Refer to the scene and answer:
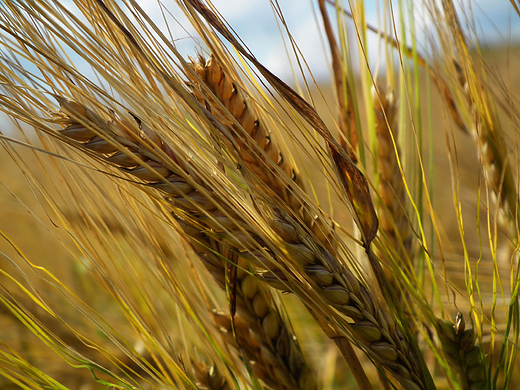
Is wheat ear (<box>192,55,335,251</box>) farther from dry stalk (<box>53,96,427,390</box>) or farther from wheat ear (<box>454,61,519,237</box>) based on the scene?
wheat ear (<box>454,61,519,237</box>)

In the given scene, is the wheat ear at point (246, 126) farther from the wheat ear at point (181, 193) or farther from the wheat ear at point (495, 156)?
the wheat ear at point (495, 156)

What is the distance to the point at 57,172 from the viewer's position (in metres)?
0.44

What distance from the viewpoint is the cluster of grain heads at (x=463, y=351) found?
41 cm

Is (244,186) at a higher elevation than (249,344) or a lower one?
higher

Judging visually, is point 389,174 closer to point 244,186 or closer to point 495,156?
point 495,156

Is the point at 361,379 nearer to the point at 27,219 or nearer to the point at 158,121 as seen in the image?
the point at 158,121

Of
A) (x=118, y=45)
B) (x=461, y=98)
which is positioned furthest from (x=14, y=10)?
(x=461, y=98)

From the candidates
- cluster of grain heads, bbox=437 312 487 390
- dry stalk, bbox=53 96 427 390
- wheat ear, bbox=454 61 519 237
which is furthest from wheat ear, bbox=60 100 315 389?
wheat ear, bbox=454 61 519 237

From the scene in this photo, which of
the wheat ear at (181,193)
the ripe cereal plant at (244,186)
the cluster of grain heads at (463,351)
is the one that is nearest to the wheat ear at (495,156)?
the ripe cereal plant at (244,186)

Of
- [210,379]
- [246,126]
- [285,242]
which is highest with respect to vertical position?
[246,126]

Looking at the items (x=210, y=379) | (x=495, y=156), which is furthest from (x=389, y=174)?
(x=210, y=379)

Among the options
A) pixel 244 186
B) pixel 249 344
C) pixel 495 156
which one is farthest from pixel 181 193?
pixel 495 156

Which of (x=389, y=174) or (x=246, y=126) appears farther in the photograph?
(x=389, y=174)

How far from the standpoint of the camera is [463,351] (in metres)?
0.41
